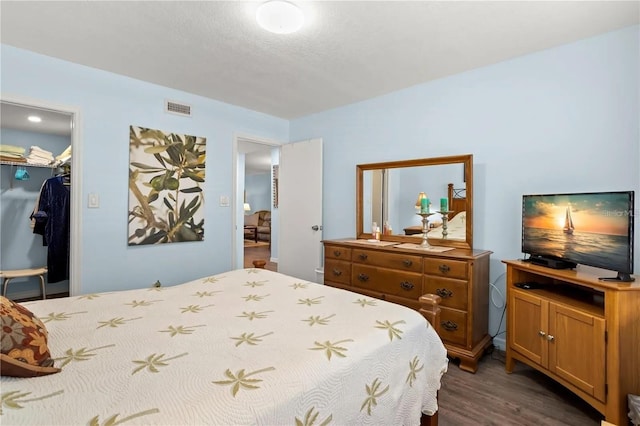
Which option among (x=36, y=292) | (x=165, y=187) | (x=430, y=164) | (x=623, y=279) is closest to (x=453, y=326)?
(x=623, y=279)

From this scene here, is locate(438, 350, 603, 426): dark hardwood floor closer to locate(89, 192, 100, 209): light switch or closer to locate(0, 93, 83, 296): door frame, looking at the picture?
locate(0, 93, 83, 296): door frame

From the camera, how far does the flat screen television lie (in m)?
1.72

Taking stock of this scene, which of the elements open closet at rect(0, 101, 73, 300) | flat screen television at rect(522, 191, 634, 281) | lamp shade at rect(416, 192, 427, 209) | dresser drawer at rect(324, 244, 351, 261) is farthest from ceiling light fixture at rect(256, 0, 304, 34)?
open closet at rect(0, 101, 73, 300)

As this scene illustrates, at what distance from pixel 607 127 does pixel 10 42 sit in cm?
447

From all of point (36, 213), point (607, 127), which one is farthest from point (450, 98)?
point (36, 213)

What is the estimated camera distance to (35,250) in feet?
13.9

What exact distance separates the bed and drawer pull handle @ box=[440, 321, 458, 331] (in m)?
0.97

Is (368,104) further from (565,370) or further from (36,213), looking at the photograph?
(36,213)

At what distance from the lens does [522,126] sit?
2545 millimetres

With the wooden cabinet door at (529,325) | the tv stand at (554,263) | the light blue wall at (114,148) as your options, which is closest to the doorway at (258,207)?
the light blue wall at (114,148)

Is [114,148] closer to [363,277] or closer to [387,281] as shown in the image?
[363,277]

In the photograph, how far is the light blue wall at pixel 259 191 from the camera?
10766 millimetres

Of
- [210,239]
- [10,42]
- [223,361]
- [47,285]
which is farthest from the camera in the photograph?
[47,285]

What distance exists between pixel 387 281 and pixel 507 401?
116cm
